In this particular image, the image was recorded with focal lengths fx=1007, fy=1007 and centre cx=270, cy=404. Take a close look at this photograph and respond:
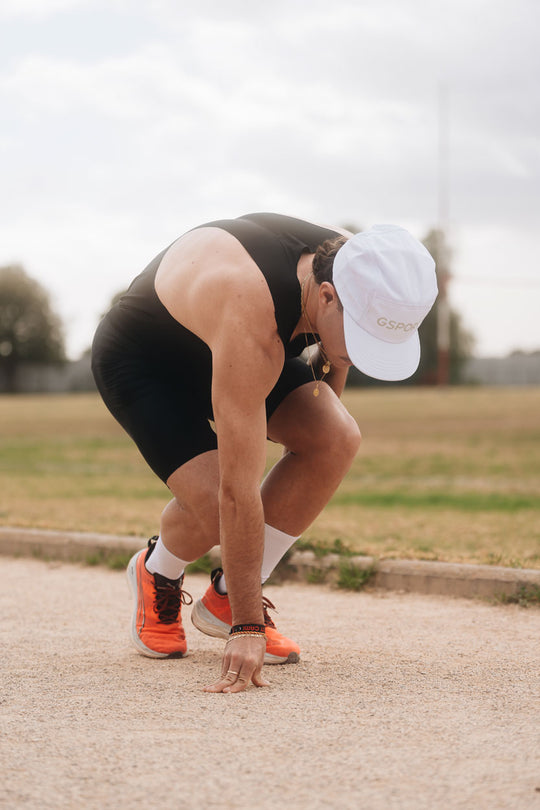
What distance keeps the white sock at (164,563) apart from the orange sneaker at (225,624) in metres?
0.13

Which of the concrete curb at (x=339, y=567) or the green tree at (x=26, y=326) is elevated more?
the concrete curb at (x=339, y=567)

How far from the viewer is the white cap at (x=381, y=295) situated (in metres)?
2.72

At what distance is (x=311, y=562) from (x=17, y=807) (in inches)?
114

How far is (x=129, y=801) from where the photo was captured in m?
2.12

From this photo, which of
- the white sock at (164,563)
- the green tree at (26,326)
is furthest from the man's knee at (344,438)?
the green tree at (26,326)

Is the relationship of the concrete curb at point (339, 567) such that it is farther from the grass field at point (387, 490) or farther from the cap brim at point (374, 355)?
the cap brim at point (374, 355)

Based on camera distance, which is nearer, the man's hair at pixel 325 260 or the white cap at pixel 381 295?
the white cap at pixel 381 295

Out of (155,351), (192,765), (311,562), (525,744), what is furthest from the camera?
(311,562)

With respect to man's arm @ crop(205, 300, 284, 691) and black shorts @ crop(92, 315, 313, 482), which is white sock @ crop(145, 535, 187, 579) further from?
man's arm @ crop(205, 300, 284, 691)

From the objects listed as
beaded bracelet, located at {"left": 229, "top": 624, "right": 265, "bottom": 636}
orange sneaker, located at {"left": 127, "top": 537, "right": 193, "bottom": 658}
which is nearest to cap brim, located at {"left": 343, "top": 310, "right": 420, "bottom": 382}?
beaded bracelet, located at {"left": 229, "top": 624, "right": 265, "bottom": 636}

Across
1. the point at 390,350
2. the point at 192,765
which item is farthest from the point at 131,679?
the point at 390,350

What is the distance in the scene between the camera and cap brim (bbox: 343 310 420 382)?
273cm

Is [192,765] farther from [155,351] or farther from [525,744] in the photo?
[155,351]

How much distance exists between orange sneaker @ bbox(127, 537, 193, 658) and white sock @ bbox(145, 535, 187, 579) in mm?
21
